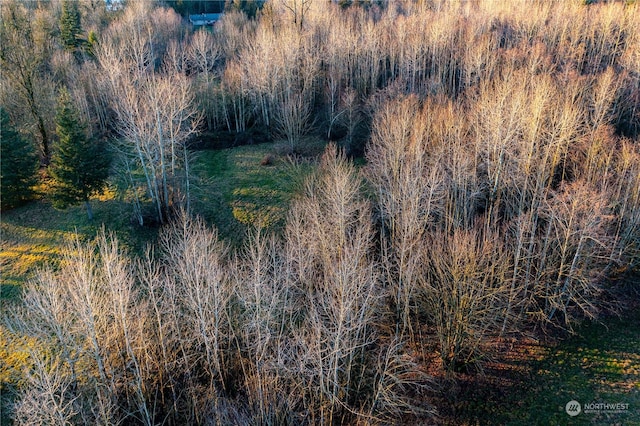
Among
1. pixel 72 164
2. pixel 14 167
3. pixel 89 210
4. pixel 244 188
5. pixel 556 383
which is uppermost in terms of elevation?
pixel 72 164

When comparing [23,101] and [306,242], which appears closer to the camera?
[306,242]

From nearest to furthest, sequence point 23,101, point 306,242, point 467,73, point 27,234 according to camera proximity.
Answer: point 306,242, point 27,234, point 23,101, point 467,73

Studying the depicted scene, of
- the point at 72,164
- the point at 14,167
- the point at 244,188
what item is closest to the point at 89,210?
the point at 72,164

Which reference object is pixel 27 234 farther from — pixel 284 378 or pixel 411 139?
pixel 411 139

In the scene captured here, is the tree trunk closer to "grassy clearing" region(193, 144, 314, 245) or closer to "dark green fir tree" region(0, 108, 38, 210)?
"dark green fir tree" region(0, 108, 38, 210)

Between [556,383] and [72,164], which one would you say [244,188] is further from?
[556,383]

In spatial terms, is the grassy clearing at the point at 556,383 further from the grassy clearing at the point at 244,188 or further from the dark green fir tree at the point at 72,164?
the dark green fir tree at the point at 72,164

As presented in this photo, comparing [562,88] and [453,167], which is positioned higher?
[562,88]

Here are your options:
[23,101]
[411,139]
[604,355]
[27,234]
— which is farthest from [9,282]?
[604,355]
